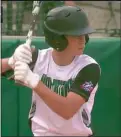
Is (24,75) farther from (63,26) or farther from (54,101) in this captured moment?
(63,26)

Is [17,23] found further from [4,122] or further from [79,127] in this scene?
[79,127]

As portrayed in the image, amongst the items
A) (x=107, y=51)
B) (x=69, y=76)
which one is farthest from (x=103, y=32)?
(x=69, y=76)

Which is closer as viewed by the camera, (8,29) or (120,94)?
(120,94)

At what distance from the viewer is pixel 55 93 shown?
8.89 feet

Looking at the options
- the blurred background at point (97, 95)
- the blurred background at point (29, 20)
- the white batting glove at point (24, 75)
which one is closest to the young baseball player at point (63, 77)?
the white batting glove at point (24, 75)

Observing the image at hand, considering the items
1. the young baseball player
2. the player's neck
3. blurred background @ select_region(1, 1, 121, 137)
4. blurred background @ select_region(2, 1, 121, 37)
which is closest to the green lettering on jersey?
the young baseball player

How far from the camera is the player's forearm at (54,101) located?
2.65 m

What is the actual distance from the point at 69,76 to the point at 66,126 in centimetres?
31

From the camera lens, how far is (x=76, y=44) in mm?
2799

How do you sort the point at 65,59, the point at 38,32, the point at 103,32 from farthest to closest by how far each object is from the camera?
the point at 103,32 → the point at 38,32 → the point at 65,59

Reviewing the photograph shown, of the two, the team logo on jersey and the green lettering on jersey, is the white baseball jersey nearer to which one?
the green lettering on jersey

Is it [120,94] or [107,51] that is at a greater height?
[107,51]

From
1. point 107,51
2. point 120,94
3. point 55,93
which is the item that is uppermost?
point 55,93

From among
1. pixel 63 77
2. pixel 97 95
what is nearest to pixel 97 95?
pixel 97 95
